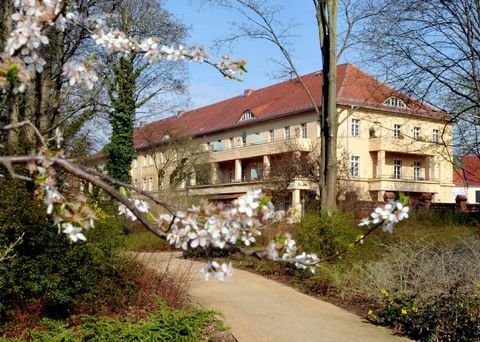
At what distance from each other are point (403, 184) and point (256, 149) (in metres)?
11.2

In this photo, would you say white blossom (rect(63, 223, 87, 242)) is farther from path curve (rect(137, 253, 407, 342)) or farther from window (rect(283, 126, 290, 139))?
window (rect(283, 126, 290, 139))

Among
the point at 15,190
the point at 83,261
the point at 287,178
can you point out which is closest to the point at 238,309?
the point at 83,261

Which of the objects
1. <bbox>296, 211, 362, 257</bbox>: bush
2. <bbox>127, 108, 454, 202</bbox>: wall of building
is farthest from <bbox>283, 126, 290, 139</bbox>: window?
<bbox>296, 211, 362, 257</bbox>: bush

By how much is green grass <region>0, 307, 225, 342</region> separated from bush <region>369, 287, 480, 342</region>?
2.18m

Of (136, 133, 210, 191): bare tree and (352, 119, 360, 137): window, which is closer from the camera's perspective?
(352, 119, 360, 137): window

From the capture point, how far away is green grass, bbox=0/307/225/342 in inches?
233

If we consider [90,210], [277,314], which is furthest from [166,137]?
[90,210]

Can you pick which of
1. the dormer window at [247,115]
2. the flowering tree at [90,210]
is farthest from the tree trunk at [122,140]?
the dormer window at [247,115]

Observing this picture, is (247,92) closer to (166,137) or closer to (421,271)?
(166,137)

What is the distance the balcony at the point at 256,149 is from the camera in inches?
1506

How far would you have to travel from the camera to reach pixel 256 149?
4500 centimetres

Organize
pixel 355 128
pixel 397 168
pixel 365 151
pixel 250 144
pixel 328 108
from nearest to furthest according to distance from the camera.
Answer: pixel 328 108 < pixel 355 128 < pixel 365 151 < pixel 397 168 < pixel 250 144

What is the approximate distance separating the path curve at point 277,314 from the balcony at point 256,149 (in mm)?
24883

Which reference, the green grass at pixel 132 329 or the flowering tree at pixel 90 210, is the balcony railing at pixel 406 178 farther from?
the flowering tree at pixel 90 210
